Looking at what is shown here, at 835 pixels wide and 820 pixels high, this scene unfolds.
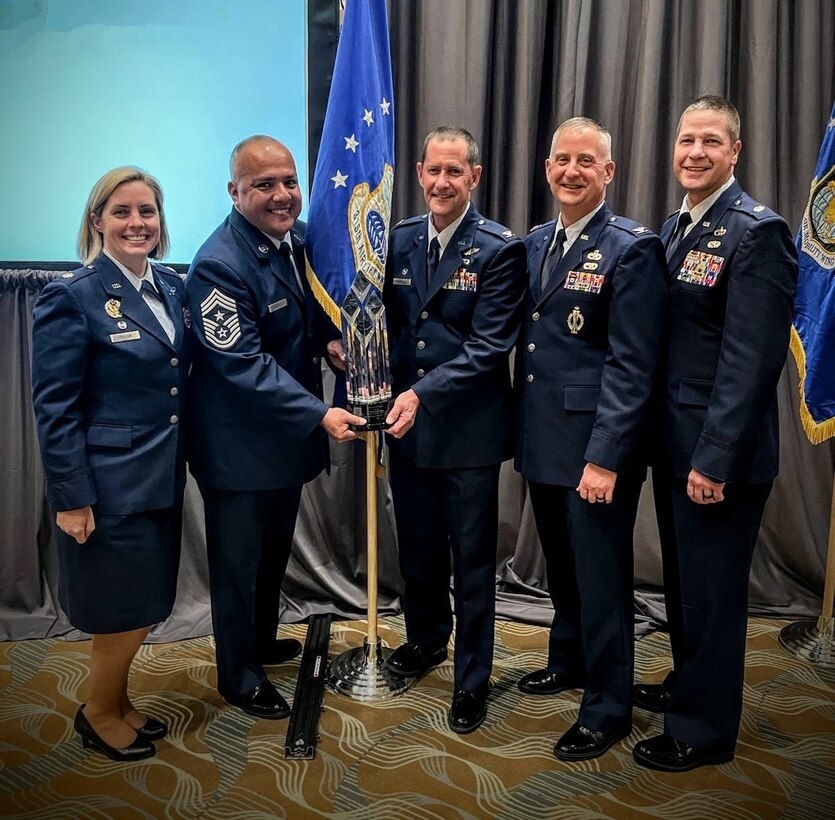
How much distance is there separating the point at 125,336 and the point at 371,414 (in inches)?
28.8

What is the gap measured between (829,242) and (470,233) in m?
1.40

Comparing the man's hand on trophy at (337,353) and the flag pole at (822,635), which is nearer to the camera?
the man's hand on trophy at (337,353)

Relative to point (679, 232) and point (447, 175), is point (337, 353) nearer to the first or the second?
point (447, 175)

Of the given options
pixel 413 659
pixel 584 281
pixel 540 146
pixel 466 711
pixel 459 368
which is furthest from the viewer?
A: pixel 540 146

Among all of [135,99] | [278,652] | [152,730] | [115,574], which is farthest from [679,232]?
[135,99]

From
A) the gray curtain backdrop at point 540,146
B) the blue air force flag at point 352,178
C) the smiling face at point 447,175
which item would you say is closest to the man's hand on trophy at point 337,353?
the blue air force flag at point 352,178

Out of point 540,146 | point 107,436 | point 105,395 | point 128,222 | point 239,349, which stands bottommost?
point 107,436

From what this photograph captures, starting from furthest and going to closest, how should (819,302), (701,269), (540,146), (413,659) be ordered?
1. (540,146)
2. (819,302)
3. (413,659)
4. (701,269)

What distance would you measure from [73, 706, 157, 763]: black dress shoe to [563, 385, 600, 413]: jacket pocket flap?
156cm

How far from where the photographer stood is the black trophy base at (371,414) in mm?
2529

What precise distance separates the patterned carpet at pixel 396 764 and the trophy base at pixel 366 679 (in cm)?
5

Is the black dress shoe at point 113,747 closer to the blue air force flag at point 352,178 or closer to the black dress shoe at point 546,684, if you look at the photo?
the black dress shoe at point 546,684

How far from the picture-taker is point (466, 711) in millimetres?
2592

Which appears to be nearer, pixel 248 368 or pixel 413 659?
pixel 248 368
